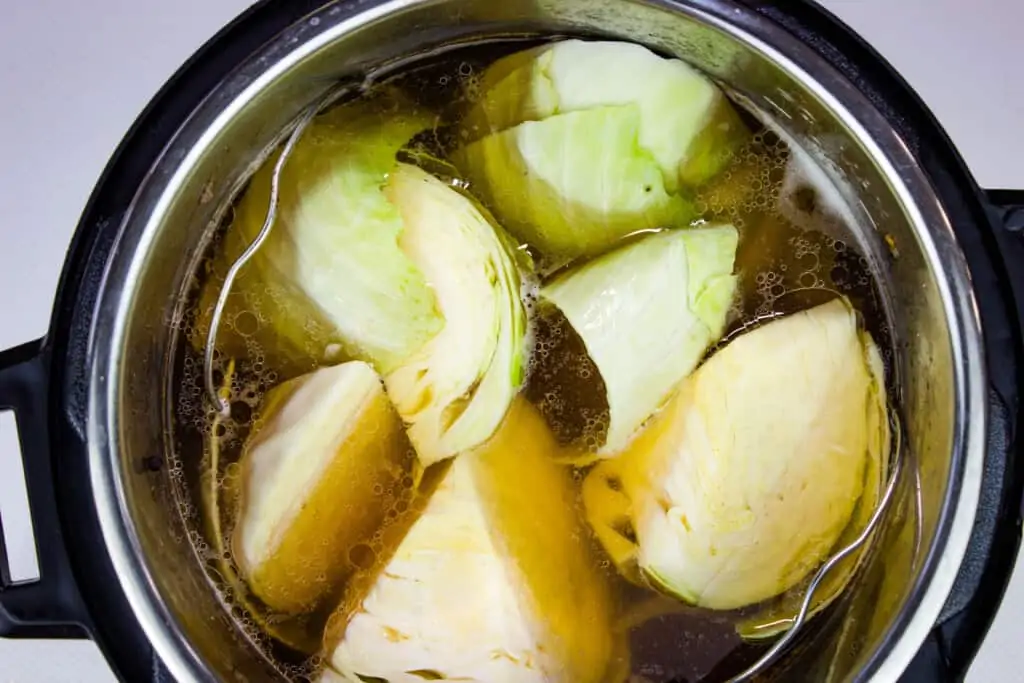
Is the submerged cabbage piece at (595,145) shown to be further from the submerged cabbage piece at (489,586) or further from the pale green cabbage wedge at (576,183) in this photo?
the submerged cabbage piece at (489,586)

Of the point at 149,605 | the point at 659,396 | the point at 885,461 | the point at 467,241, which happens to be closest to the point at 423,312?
the point at 467,241

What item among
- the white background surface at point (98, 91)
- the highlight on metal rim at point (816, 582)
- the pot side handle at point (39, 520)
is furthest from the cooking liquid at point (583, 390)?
the white background surface at point (98, 91)

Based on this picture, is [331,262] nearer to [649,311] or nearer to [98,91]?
[649,311]

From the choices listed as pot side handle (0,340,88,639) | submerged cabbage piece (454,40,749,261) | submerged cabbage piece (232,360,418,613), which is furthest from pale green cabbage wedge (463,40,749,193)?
pot side handle (0,340,88,639)

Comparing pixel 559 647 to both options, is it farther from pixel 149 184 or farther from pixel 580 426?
pixel 149 184

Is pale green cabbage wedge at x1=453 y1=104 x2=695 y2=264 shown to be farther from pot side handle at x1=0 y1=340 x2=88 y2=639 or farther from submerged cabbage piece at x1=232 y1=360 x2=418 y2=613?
pot side handle at x1=0 y1=340 x2=88 y2=639

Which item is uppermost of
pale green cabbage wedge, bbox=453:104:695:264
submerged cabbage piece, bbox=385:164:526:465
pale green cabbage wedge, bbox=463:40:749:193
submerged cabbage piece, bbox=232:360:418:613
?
pale green cabbage wedge, bbox=463:40:749:193
